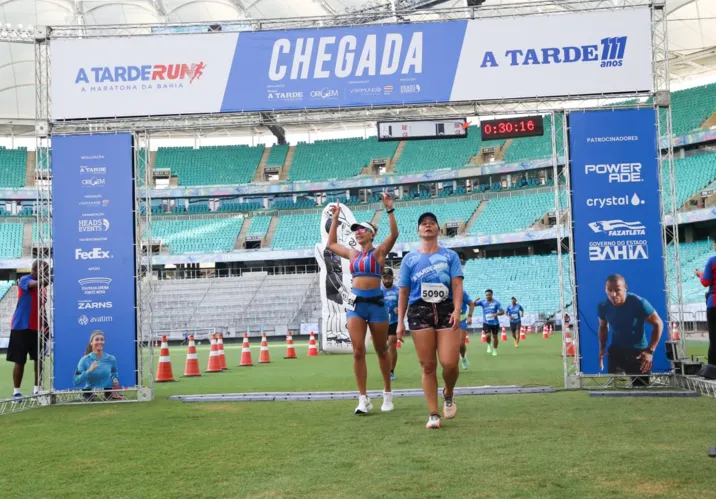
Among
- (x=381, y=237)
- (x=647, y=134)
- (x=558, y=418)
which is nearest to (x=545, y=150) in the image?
(x=381, y=237)

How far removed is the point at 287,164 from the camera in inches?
2238

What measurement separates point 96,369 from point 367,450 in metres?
6.42

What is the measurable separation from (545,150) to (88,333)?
4184 cm

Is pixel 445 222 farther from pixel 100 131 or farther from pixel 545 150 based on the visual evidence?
pixel 100 131

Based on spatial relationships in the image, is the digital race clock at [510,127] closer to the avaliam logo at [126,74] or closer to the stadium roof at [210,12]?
the avaliam logo at [126,74]

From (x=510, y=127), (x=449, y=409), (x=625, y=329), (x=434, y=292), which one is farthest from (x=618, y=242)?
(x=434, y=292)

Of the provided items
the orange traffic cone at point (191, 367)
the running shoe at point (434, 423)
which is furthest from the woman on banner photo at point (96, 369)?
the running shoe at point (434, 423)

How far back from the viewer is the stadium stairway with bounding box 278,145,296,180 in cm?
5598

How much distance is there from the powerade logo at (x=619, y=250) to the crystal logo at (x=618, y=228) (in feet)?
0.43

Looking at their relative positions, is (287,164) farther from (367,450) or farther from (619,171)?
(367,450)

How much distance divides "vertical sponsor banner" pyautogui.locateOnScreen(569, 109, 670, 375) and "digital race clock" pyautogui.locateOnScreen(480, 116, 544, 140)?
71 centimetres

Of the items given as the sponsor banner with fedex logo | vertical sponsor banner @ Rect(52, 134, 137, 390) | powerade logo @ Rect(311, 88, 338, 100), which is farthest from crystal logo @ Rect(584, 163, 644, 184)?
vertical sponsor banner @ Rect(52, 134, 137, 390)

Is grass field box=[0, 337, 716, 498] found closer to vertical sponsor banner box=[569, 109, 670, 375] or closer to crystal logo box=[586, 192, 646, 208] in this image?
vertical sponsor banner box=[569, 109, 670, 375]

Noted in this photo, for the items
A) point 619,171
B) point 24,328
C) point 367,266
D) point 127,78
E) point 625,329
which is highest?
point 127,78
